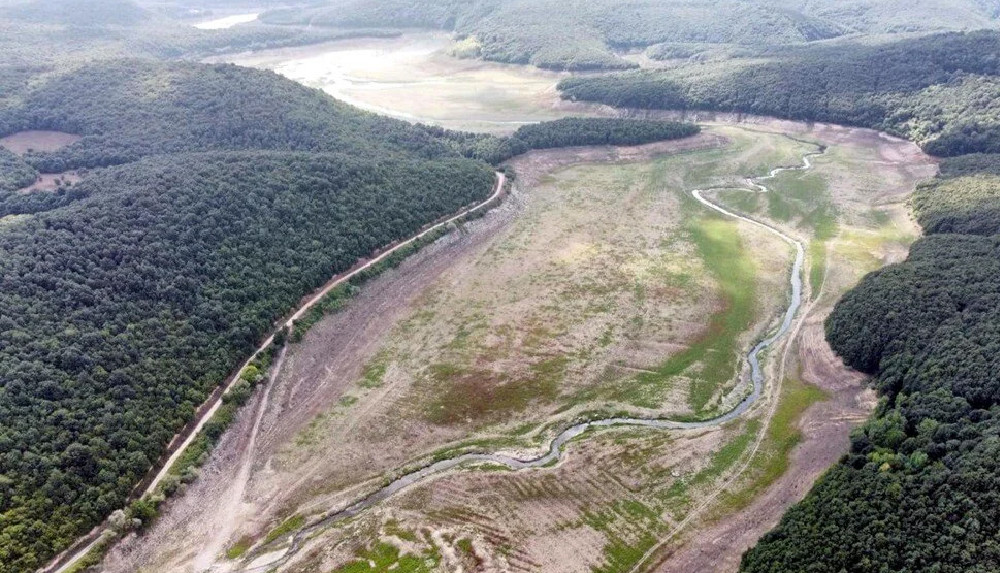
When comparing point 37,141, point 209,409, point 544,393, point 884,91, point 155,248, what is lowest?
point 544,393

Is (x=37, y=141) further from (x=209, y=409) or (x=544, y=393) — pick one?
(x=544, y=393)

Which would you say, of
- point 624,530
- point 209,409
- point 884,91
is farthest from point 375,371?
point 884,91

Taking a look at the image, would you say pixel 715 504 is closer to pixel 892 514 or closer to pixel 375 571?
pixel 892 514

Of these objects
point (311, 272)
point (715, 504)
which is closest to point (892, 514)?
point (715, 504)

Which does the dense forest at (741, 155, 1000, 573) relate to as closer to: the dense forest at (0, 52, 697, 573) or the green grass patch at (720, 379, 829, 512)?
the green grass patch at (720, 379, 829, 512)

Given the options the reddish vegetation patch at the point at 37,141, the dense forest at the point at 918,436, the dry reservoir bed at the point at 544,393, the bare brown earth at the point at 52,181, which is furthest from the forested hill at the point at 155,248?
the dense forest at the point at 918,436
